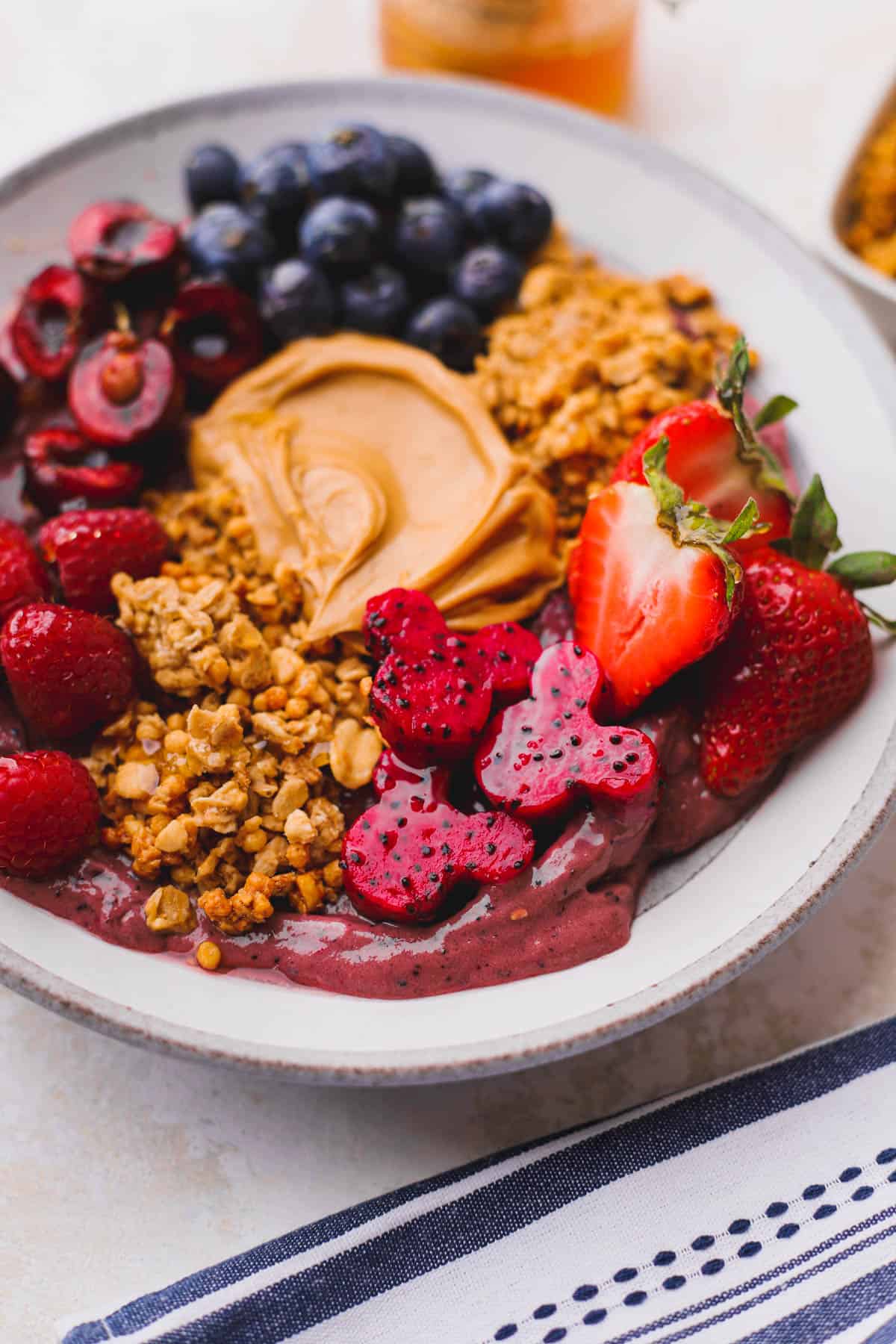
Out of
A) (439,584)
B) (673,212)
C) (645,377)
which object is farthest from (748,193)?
(439,584)

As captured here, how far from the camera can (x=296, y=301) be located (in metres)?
2.07

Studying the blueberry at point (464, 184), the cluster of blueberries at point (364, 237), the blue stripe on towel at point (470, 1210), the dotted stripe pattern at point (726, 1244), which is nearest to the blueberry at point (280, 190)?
the cluster of blueberries at point (364, 237)

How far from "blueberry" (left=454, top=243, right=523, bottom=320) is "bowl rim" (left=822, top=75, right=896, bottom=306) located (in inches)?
22.1

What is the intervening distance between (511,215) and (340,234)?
31 cm

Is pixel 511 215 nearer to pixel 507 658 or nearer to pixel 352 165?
pixel 352 165

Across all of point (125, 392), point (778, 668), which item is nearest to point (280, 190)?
point (125, 392)

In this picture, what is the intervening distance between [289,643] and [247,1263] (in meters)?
0.81

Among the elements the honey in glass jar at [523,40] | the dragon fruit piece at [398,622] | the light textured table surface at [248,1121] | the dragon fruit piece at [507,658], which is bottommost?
the light textured table surface at [248,1121]

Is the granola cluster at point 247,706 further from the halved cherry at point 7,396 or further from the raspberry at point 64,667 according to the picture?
the halved cherry at point 7,396

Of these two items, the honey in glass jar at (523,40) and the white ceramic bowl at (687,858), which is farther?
the honey in glass jar at (523,40)

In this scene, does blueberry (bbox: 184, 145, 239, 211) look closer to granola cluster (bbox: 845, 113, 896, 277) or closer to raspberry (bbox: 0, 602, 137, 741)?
raspberry (bbox: 0, 602, 137, 741)

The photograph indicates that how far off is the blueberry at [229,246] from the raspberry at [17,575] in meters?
0.60

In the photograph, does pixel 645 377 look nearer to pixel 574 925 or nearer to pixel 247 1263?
pixel 574 925

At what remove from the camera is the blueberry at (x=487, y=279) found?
2156mm
